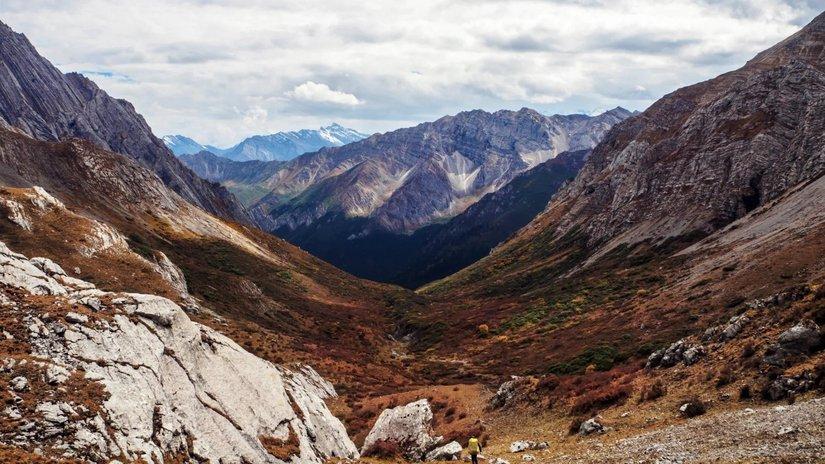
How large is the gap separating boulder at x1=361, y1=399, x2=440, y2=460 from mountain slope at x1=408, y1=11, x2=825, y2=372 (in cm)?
2845

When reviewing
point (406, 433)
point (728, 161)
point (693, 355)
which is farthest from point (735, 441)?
point (728, 161)

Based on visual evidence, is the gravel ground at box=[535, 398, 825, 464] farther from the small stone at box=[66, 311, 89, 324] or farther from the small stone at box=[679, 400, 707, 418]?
the small stone at box=[66, 311, 89, 324]

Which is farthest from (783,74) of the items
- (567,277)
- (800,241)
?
(800,241)

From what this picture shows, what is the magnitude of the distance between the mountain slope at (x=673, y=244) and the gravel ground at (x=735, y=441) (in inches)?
1204

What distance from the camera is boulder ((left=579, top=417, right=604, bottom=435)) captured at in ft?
95.3

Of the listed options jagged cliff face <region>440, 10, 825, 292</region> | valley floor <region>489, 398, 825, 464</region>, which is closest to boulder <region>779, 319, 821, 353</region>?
valley floor <region>489, 398, 825, 464</region>

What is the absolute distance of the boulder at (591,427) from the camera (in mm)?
29047

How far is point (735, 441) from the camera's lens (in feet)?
68.5

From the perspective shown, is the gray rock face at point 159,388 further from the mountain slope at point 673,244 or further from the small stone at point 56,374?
the mountain slope at point 673,244

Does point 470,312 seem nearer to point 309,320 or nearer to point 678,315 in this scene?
point 309,320

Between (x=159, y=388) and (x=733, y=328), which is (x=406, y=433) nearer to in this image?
(x=159, y=388)

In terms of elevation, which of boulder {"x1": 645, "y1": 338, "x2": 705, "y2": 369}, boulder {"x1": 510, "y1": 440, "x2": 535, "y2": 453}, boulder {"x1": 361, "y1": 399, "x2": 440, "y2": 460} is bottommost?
boulder {"x1": 361, "y1": 399, "x2": 440, "y2": 460}

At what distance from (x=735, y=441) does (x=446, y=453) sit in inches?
641

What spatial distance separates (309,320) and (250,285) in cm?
1601
